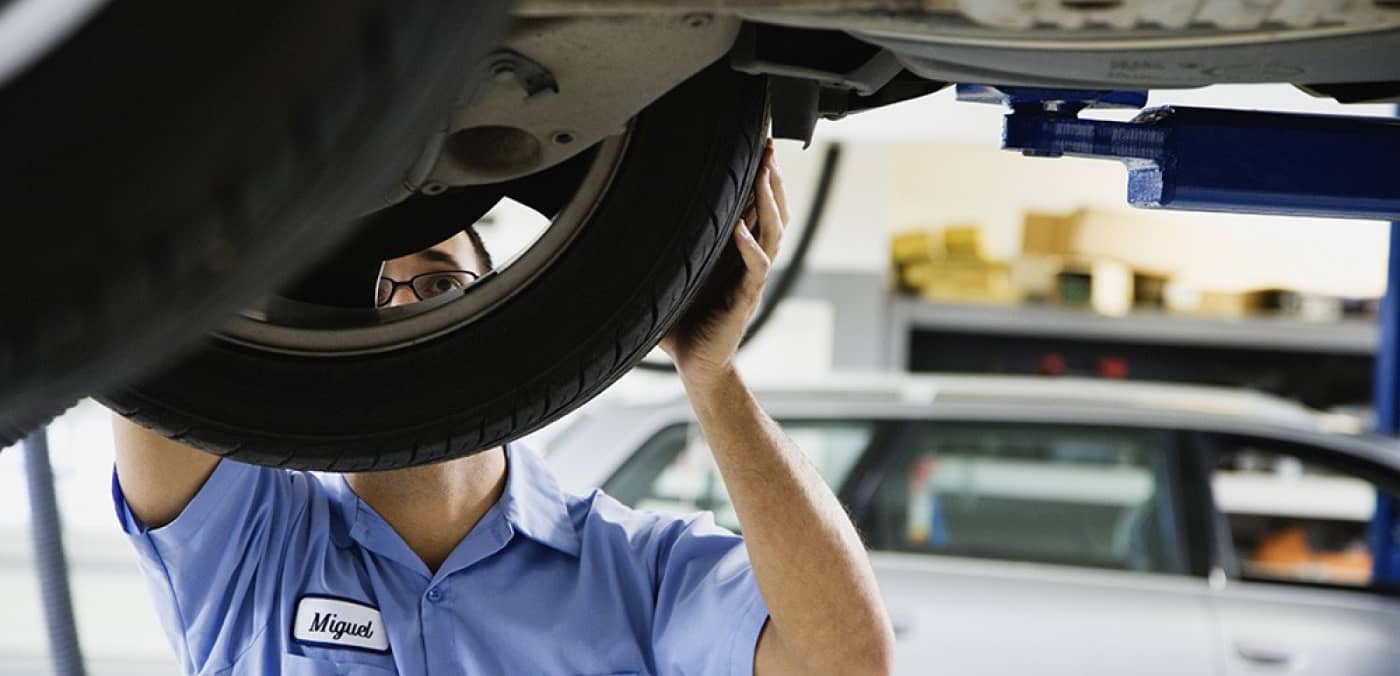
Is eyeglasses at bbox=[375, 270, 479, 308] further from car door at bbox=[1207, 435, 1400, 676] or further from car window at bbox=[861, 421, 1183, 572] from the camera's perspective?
car door at bbox=[1207, 435, 1400, 676]

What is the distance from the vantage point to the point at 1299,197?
1170 millimetres

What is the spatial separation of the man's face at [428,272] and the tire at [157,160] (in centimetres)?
70

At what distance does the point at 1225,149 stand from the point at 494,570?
908 millimetres

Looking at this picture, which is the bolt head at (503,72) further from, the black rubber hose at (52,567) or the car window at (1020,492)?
the car window at (1020,492)

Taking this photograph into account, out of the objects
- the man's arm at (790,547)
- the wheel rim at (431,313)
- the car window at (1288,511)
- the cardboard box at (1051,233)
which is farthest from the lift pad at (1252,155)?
the cardboard box at (1051,233)

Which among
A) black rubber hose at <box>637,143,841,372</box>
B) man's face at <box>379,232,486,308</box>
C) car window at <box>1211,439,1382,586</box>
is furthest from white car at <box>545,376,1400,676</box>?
man's face at <box>379,232,486,308</box>

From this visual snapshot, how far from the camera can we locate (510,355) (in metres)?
1.09

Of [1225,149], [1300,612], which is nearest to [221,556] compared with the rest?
[1225,149]

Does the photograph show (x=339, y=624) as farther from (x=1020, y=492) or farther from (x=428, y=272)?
(x=1020, y=492)

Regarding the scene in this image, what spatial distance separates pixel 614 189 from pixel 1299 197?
0.51m

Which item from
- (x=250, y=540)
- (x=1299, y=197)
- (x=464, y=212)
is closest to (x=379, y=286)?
(x=464, y=212)

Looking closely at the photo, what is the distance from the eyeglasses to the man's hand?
0.69 feet

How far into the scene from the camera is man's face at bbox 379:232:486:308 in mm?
1272

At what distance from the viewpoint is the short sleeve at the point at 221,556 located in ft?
5.19
